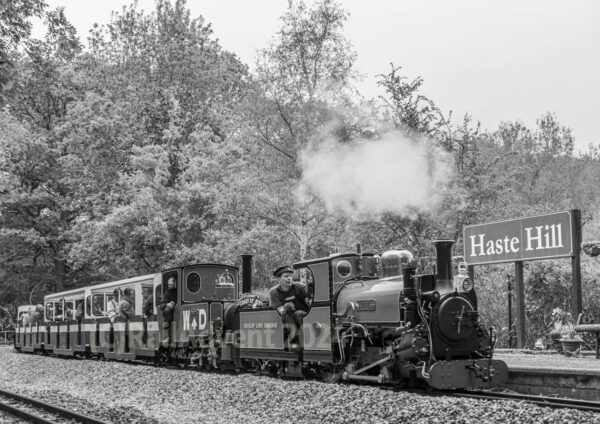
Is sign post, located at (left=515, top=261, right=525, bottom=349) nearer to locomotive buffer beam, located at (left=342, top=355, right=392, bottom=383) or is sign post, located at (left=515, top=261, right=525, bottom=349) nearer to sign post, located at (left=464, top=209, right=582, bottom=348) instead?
sign post, located at (left=464, top=209, right=582, bottom=348)

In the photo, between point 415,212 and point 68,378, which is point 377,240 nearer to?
point 415,212

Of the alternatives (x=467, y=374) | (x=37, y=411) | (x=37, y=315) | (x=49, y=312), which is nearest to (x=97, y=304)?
(x=49, y=312)

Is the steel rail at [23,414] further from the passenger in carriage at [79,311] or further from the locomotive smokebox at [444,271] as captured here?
the passenger in carriage at [79,311]

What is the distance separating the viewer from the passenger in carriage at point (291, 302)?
12.7 metres

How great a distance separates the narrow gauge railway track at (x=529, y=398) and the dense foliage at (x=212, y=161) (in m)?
7.35

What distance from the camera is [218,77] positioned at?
35062 mm

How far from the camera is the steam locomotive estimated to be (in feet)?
33.8

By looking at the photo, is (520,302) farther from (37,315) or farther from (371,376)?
(37,315)

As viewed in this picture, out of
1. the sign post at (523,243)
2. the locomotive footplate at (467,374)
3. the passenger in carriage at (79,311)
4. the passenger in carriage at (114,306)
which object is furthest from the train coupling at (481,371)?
the passenger in carriage at (79,311)

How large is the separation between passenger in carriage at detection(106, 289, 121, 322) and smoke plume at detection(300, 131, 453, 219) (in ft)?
21.9

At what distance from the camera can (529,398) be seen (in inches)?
397

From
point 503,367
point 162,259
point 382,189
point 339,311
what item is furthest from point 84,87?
point 503,367

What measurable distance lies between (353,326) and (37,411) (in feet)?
16.8

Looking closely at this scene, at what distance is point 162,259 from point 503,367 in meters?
19.4
